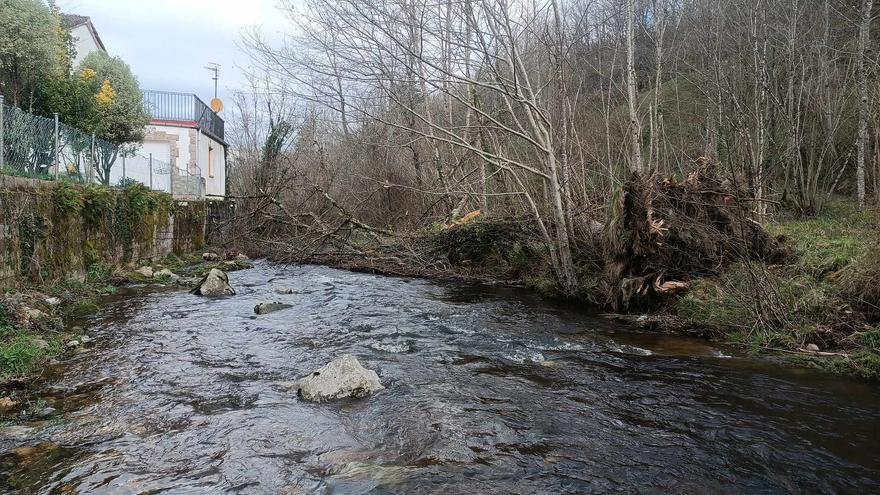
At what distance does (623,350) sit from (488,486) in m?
3.92

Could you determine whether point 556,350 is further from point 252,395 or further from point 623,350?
point 252,395

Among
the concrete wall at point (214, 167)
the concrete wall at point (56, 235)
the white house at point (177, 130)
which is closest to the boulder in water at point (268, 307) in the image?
the concrete wall at point (56, 235)

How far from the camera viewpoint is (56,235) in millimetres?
9414

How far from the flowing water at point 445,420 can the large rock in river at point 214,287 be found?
294 cm

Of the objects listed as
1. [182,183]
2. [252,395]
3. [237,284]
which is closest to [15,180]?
[237,284]

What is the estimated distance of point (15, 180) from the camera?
8.30 metres

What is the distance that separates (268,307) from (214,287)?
6.94ft

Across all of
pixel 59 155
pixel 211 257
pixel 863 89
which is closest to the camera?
pixel 59 155

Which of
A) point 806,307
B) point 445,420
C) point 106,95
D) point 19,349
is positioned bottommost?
point 445,420

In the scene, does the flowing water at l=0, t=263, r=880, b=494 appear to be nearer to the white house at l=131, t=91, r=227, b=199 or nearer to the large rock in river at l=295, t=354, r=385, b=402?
the large rock in river at l=295, t=354, r=385, b=402

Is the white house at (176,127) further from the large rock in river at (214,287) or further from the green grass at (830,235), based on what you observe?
the green grass at (830,235)

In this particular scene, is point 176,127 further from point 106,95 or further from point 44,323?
point 44,323

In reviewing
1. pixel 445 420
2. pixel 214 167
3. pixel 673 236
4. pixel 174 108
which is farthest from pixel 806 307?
pixel 214 167

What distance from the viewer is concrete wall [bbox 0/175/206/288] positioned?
26.5ft
